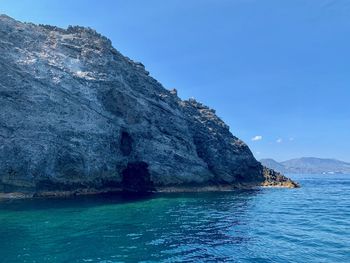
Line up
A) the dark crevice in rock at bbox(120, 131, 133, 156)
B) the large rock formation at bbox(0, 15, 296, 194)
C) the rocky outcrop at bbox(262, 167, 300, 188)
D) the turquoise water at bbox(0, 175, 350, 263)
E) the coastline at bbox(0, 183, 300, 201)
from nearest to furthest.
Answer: the turquoise water at bbox(0, 175, 350, 263), the coastline at bbox(0, 183, 300, 201), the large rock formation at bbox(0, 15, 296, 194), the dark crevice in rock at bbox(120, 131, 133, 156), the rocky outcrop at bbox(262, 167, 300, 188)

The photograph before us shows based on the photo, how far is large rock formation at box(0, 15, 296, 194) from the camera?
54188 millimetres

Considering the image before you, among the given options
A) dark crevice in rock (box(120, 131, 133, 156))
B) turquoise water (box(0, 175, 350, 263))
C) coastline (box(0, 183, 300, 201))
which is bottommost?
turquoise water (box(0, 175, 350, 263))

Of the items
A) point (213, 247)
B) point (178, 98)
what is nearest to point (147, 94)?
point (178, 98)

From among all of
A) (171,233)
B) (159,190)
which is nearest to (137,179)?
(159,190)

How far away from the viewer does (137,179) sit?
221ft

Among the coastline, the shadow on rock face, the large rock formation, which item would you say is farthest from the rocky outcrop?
the shadow on rock face

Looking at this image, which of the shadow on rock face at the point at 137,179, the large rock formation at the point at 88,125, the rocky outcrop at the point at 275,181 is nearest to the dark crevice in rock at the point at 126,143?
the large rock formation at the point at 88,125

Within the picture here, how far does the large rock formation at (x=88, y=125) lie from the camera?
5419 cm

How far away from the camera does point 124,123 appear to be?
212 feet

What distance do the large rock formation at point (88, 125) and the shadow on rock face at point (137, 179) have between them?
20cm

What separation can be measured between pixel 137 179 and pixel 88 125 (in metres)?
15.4

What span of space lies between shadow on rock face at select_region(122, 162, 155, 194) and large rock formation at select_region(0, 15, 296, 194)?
0.20 m

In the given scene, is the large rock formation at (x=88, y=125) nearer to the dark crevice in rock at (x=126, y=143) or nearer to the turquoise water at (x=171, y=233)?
the dark crevice in rock at (x=126, y=143)

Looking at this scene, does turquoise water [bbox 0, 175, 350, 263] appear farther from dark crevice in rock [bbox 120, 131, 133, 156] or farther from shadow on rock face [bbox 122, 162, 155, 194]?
shadow on rock face [bbox 122, 162, 155, 194]
